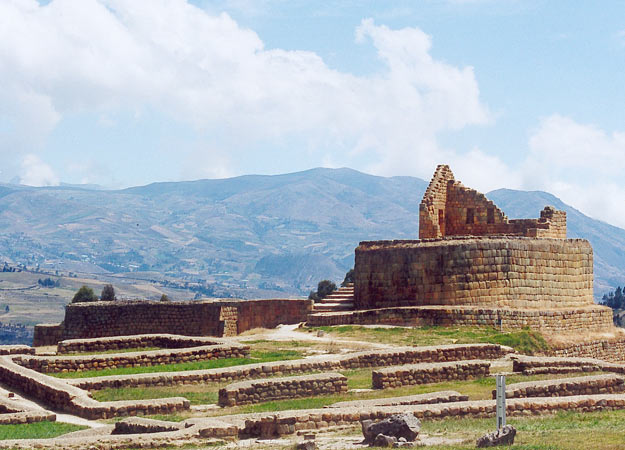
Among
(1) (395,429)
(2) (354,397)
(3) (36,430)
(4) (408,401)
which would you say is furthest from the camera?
(2) (354,397)

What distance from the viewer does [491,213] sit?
4388 cm

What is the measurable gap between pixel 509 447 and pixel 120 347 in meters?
19.3

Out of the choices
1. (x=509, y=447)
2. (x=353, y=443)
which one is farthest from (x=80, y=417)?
(x=509, y=447)

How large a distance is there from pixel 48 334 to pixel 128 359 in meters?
18.0

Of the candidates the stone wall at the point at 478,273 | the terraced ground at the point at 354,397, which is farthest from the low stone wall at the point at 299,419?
the stone wall at the point at 478,273

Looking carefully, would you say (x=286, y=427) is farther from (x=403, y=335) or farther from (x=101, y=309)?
(x=101, y=309)

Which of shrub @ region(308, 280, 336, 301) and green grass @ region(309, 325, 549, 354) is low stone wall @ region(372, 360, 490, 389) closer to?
green grass @ region(309, 325, 549, 354)

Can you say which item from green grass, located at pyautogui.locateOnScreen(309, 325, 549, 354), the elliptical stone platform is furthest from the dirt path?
the elliptical stone platform

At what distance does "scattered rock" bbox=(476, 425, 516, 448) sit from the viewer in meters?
16.1

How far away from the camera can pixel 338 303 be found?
139 ft

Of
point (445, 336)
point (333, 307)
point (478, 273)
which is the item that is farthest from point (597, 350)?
point (333, 307)

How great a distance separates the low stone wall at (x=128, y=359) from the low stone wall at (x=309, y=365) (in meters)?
3.33

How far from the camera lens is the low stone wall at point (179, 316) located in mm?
43438

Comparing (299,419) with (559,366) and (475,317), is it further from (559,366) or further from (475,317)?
(475,317)
